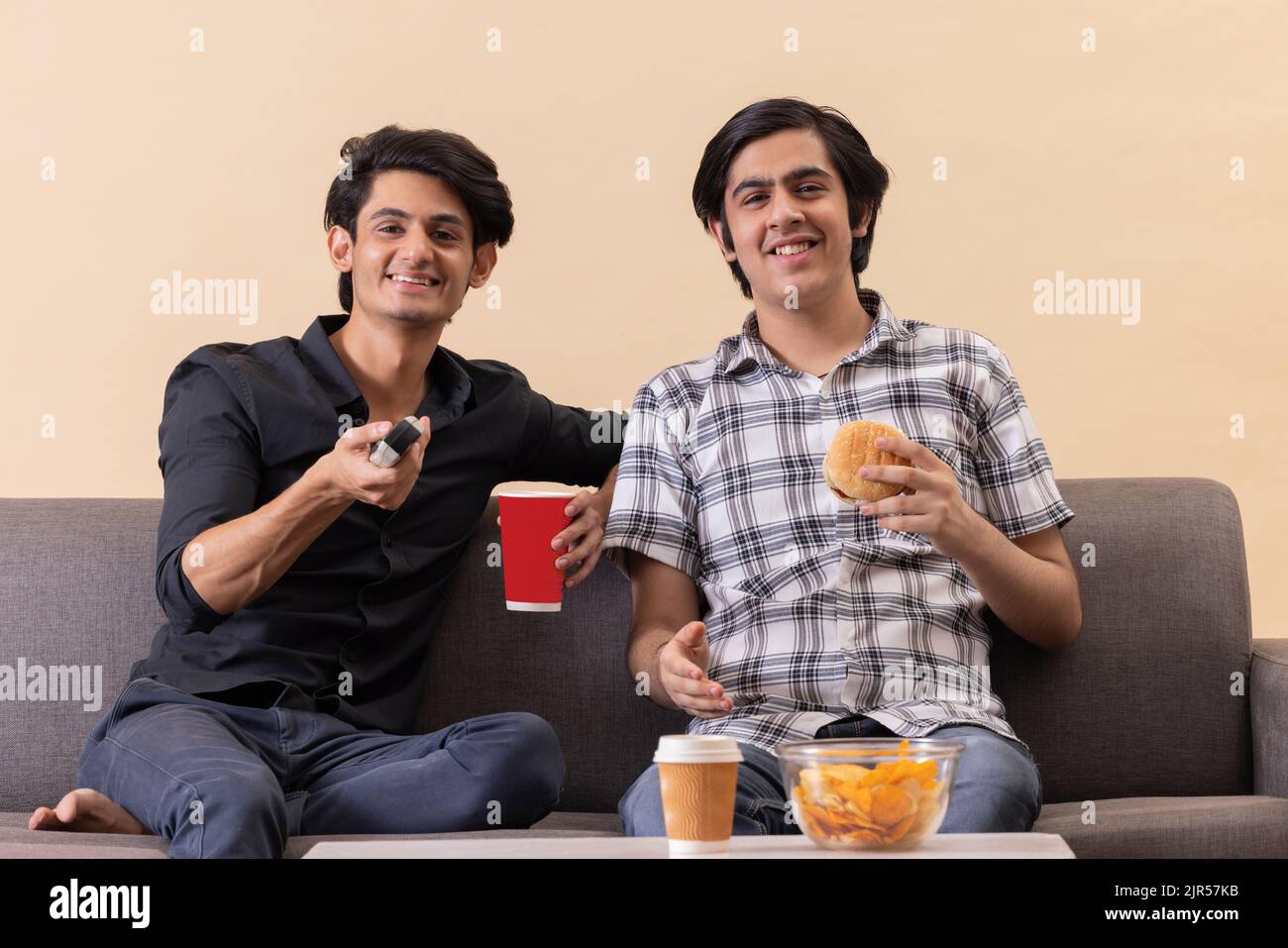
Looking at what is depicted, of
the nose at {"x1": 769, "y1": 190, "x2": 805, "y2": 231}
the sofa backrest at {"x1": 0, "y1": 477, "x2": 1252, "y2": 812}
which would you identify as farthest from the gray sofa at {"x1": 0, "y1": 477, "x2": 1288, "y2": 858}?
the nose at {"x1": 769, "y1": 190, "x2": 805, "y2": 231}

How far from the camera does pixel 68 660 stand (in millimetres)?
1933

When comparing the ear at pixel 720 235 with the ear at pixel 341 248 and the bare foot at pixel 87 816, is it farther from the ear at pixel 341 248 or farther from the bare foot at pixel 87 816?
the bare foot at pixel 87 816

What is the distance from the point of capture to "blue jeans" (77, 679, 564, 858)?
144cm

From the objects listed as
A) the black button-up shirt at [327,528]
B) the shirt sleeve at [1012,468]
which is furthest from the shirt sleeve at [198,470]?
the shirt sleeve at [1012,468]

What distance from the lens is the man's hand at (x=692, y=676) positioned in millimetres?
1355

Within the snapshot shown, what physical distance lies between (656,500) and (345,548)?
0.44 metres

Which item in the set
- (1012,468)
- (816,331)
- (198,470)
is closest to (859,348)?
(816,331)

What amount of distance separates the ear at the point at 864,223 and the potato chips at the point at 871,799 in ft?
3.81

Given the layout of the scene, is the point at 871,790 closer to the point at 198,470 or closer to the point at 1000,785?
the point at 1000,785

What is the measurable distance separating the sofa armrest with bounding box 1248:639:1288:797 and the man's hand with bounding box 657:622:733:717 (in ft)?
2.87

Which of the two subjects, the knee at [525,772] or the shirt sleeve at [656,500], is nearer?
the knee at [525,772]
